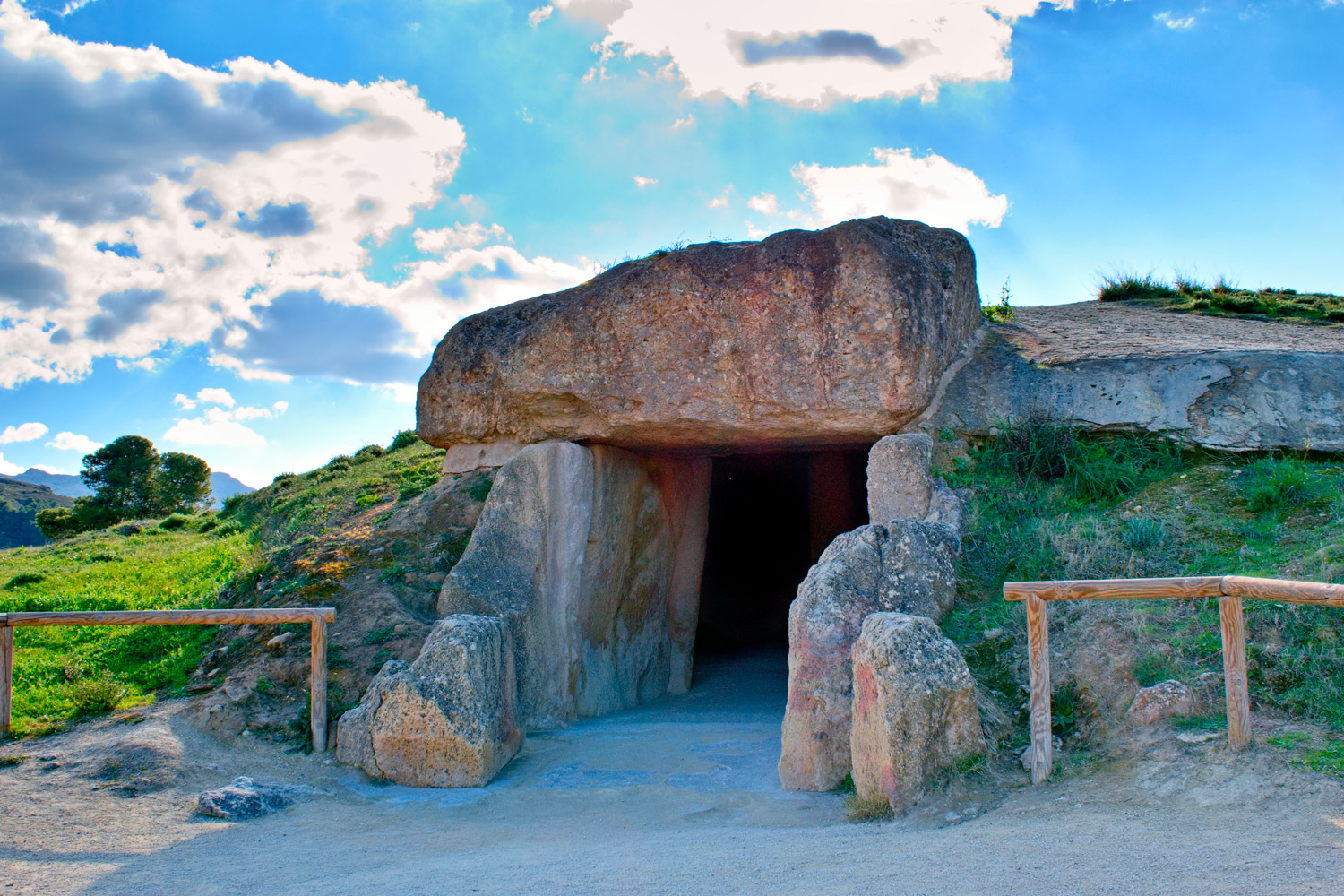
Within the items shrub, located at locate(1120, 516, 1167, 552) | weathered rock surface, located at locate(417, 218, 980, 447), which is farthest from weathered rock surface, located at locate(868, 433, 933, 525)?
shrub, located at locate(1120, 516, 1167, 552)

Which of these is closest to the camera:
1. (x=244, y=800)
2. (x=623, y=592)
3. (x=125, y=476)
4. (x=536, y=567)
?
(x=244, y=800)

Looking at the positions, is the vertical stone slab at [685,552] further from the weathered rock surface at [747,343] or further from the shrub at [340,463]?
the shrub at [340,463]

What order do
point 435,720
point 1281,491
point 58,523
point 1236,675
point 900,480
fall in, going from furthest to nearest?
point 58,523, point 900,480, point 1281,491, point 435,720, point 1236,675

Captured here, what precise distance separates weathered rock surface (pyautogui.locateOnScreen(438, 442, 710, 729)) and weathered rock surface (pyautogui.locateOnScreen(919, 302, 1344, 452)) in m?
2.87

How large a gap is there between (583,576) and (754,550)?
7475 millimetres

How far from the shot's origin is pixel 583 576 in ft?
25.9

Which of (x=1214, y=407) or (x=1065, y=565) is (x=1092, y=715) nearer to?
(x=1065, y=565)

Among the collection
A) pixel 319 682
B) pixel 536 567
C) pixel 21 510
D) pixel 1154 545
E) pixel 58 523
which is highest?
pixel 21 510

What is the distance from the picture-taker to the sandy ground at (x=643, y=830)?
3387 mm

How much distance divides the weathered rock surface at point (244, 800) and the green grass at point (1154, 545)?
400 cm

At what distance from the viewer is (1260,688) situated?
4.54 metres

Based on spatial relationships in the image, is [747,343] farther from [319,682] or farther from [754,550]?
[754,550]

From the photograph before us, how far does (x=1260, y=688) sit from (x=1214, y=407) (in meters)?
3.05

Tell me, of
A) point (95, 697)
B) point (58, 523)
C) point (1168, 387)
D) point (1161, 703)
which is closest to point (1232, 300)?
point (1168, 387)
